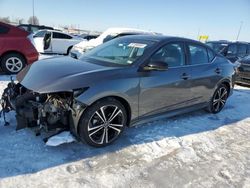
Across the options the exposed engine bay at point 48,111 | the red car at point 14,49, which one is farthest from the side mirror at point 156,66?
the red car at point 14,49

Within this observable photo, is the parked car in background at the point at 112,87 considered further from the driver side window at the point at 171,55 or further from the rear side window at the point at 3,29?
the rear side window at the point at 3,29

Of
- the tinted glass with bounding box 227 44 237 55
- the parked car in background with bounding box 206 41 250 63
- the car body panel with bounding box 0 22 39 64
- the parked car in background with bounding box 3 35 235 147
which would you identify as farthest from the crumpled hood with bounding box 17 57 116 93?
the tinted glass with bounding box 227 44 237 55

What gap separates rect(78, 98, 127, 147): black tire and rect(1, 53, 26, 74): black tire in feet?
15.9

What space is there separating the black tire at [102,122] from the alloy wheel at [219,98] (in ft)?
8.41

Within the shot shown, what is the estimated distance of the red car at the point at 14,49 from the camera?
24.2 ft

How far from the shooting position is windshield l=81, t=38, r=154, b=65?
4172 mm

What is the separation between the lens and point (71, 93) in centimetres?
342

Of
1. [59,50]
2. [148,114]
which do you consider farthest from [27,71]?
[59,50]

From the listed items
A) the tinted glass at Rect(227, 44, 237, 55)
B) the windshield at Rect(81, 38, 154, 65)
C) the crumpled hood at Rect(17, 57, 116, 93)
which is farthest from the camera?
the tinted glass at Rect(227, 44, 237, 55)

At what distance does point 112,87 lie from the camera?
3578mm

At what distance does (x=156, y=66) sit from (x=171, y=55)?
0.71 metres

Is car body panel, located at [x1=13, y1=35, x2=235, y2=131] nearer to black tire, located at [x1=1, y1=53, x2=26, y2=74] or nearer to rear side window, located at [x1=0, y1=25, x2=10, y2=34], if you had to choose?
black tire, located at [x1=1, y1=53, x2=26, y2=74]

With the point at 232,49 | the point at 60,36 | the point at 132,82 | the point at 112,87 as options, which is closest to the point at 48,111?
the point at 112,87

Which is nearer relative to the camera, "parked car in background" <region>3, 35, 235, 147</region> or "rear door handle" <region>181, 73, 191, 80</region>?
"parked car in background" <region>3, 35, 235, 147</region>
